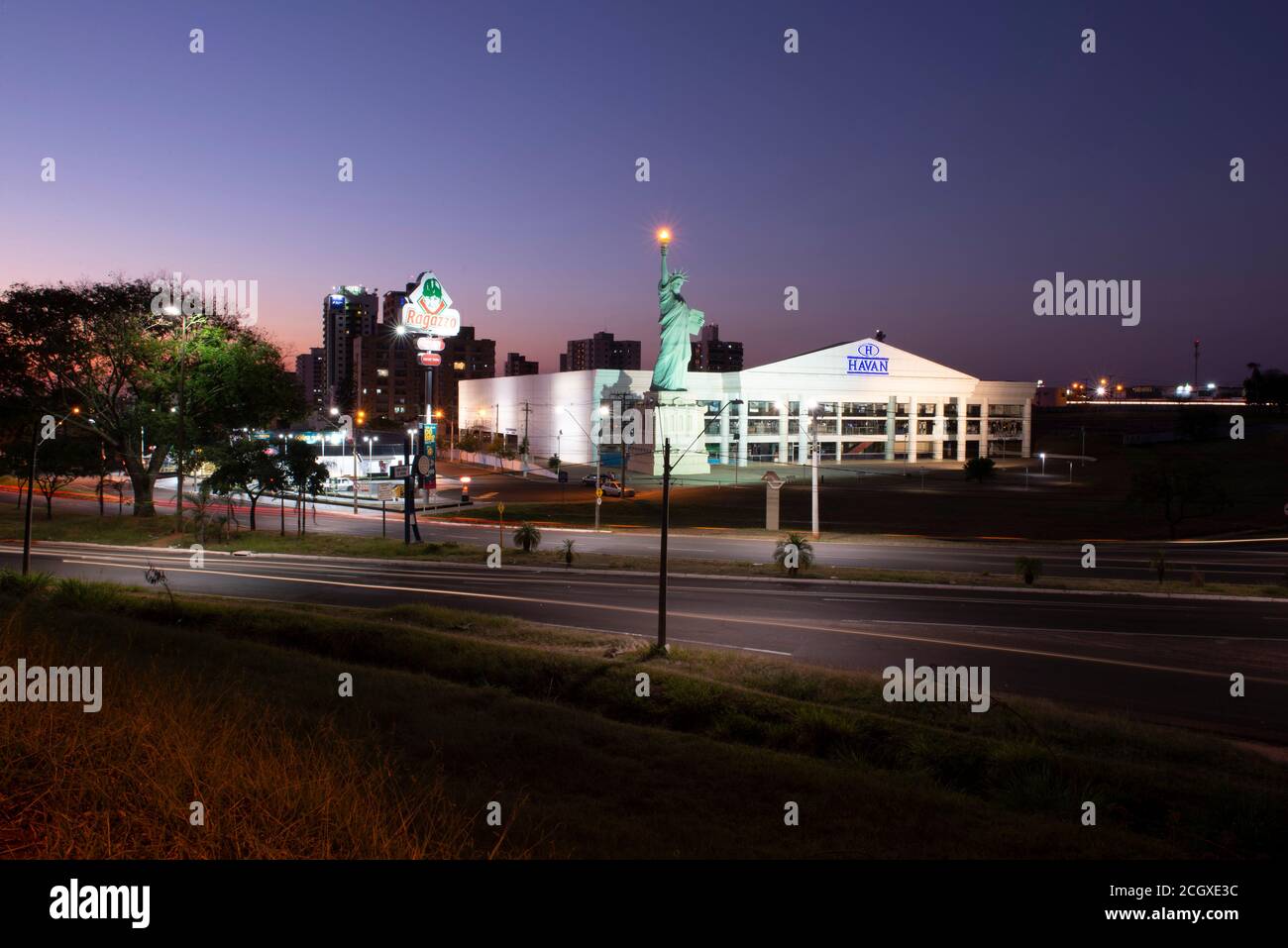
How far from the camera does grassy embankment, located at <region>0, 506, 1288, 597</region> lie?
99.7ft

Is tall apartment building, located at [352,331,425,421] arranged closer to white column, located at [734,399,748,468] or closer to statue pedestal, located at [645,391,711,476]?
white column, located at [734,399,748,468]

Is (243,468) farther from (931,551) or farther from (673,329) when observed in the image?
(673,329)

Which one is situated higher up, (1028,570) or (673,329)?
(673,329)

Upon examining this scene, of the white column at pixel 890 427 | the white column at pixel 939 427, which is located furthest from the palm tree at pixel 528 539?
the white column at pixel 939 427

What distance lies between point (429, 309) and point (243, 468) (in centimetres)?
1310

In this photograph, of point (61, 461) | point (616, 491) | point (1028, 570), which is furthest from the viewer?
point (616, 491)

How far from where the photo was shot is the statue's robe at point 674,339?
87250 mm

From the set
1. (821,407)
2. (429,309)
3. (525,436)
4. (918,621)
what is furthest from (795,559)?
(821,407)

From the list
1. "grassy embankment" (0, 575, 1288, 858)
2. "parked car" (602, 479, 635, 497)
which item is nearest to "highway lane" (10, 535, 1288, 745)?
"grassy embankment" (0, 575, 1288, 858)

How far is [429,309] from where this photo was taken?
1932 inches

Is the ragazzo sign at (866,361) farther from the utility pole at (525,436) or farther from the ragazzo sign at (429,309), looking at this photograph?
the ragazzo sign at (429,309)

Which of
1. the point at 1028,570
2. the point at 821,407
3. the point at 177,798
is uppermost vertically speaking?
the point at 821,407

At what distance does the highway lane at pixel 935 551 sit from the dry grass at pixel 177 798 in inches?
1264
